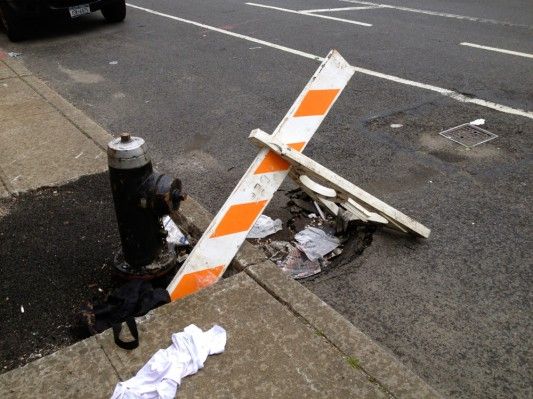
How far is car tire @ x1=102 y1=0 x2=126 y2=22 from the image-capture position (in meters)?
10.3

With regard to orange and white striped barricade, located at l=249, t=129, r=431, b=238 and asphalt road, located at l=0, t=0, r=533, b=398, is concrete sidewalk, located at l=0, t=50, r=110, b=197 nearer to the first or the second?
asphalt road, located at l=0, t=0, r=533, b=398

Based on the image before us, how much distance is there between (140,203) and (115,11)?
898 centimetres

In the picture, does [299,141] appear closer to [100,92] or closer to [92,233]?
[92,233]

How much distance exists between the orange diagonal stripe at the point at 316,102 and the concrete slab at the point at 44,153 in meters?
2.22

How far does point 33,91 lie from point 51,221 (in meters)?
3.44

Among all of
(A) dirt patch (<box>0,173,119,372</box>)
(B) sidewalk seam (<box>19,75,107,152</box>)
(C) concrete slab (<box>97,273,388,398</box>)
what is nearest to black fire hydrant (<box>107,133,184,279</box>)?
(A) dirt patch (<box>0,173,119,372</box>)

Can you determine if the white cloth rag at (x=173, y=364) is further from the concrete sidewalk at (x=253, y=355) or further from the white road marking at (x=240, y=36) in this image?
the white road marking at (x=240, y=36)

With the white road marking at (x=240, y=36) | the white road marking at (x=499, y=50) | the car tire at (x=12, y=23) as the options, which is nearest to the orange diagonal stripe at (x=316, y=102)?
the white road marking at (x=240, y=36)

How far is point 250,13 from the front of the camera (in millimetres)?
11469

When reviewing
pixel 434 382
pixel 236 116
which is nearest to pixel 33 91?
pixel 236 116

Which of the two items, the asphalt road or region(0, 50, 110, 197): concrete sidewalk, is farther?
region(0, 50, 110, 197): concrete sidewalk

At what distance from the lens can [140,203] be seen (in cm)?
282

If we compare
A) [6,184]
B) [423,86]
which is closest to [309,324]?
[6,184]

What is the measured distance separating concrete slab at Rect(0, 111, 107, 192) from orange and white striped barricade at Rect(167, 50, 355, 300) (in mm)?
1948
